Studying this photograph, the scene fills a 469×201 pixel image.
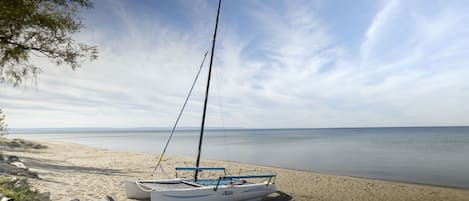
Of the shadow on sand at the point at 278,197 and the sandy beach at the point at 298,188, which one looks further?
the shadow on sand at the point at 278,197

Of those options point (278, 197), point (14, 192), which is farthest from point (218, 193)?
point (14, 192)

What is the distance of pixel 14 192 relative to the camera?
24.4 ft

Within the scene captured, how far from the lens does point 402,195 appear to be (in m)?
15.3

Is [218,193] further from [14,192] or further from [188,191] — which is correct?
[14,192]

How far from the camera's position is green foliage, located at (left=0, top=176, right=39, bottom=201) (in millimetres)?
7077

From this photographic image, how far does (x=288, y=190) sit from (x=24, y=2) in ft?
47.1

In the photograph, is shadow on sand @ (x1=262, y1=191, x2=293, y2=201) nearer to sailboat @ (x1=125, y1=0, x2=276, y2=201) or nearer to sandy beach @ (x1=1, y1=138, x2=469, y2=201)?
sandy beach @ (x1=1, y1=138, x2=469, y2=201)

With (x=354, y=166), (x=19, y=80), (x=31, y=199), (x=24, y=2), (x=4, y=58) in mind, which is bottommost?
(x=354, y=166)

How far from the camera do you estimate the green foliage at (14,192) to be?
23.2 ft

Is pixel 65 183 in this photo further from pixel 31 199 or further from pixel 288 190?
pixel 288 190

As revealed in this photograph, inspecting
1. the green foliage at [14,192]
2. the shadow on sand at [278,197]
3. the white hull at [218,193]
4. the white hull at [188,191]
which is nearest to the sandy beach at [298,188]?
the shadow on sand at [278,197]

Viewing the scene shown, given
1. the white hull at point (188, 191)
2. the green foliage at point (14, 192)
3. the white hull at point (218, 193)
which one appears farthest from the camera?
the white hull at point (188, 191)

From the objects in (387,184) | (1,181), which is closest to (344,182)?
(387,184)

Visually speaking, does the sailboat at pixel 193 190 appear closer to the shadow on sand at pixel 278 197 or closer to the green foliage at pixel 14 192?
the shadow on sand at pixel 278 197
